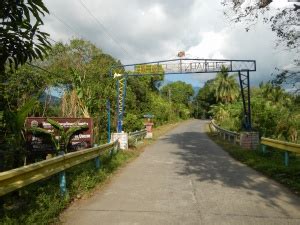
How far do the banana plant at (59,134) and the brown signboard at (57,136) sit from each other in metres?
0.13

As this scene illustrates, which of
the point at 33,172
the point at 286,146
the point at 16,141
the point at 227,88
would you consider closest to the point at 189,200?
the point at 33,172

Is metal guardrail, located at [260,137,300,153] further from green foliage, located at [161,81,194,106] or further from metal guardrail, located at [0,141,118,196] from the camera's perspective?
green foliage, located at [161,81,194,106]

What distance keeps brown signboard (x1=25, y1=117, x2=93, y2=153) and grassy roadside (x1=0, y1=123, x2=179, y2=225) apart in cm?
159

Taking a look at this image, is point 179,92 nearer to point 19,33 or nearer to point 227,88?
point 227,88

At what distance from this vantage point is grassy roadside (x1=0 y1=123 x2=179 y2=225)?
6324 millimetres

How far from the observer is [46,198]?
7340 millimetres

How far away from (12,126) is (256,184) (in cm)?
617

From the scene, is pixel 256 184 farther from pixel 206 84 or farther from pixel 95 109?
pixel 206 84

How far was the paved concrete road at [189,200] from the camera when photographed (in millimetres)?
→ 6766

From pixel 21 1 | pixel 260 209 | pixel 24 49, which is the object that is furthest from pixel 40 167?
pixel 260 209

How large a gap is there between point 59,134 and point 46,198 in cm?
586

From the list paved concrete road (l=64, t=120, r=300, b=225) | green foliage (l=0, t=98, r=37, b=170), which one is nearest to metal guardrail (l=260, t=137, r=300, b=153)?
paved concrete road (l=64, t=120, r=300, b=225)

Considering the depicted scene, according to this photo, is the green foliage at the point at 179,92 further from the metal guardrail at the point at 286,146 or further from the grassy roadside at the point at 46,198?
the grassy roadside at the point at 46,198

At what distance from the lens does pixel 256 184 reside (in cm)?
1023
